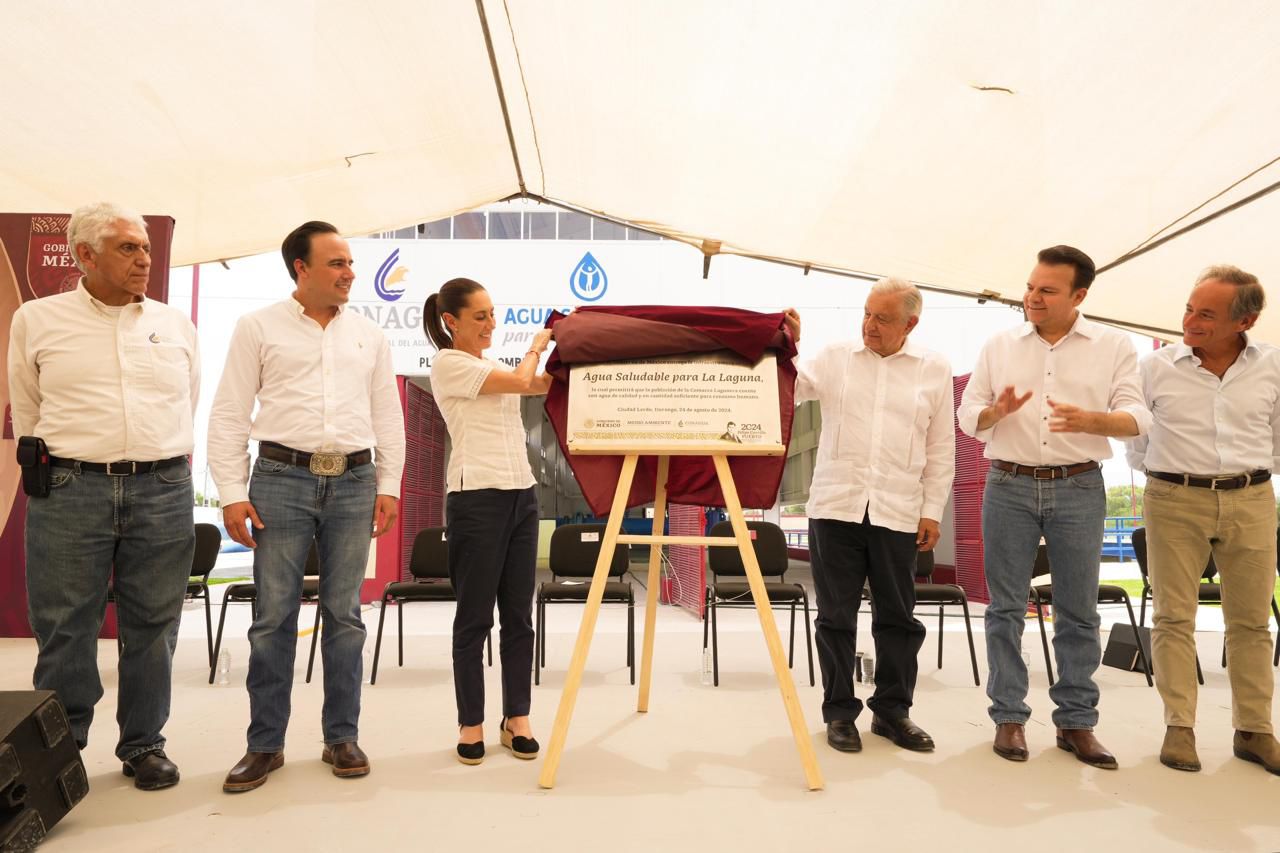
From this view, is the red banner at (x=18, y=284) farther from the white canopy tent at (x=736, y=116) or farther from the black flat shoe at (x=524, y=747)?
the black flat shoe at (x=524, y=747)

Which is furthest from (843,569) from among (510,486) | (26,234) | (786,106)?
(26,234)

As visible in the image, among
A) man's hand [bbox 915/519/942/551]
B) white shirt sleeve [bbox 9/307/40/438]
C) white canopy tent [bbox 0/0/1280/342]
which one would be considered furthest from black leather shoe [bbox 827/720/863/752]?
white canopy tent [bbox 0/0/1280/342]

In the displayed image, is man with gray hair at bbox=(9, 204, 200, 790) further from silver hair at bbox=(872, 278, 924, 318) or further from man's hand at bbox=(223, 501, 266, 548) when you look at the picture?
silver hair at bbox=(872, 278, 924, 318)

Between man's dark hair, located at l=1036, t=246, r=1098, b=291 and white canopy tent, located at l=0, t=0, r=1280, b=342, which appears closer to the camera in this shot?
man's dark hair, located at l=1036, t=246, r=1098, b=291

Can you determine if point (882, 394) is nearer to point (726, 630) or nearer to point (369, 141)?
point (726, 630)

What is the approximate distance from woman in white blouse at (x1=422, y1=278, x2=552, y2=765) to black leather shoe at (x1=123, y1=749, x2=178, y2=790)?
811mm

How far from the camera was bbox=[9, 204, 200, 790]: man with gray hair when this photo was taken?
2.24 metres

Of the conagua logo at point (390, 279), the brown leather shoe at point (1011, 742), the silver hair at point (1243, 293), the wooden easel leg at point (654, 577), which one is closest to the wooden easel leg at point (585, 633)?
the wooden easel leg at point (654, 577)

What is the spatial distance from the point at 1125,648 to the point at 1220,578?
2.00 metres

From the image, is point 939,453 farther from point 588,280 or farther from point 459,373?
point 588,280

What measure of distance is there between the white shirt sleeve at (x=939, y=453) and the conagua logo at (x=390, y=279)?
24.5ft

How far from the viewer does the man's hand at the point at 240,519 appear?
7.59ft

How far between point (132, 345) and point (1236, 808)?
11.0 ft

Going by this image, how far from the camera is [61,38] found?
3551mm
